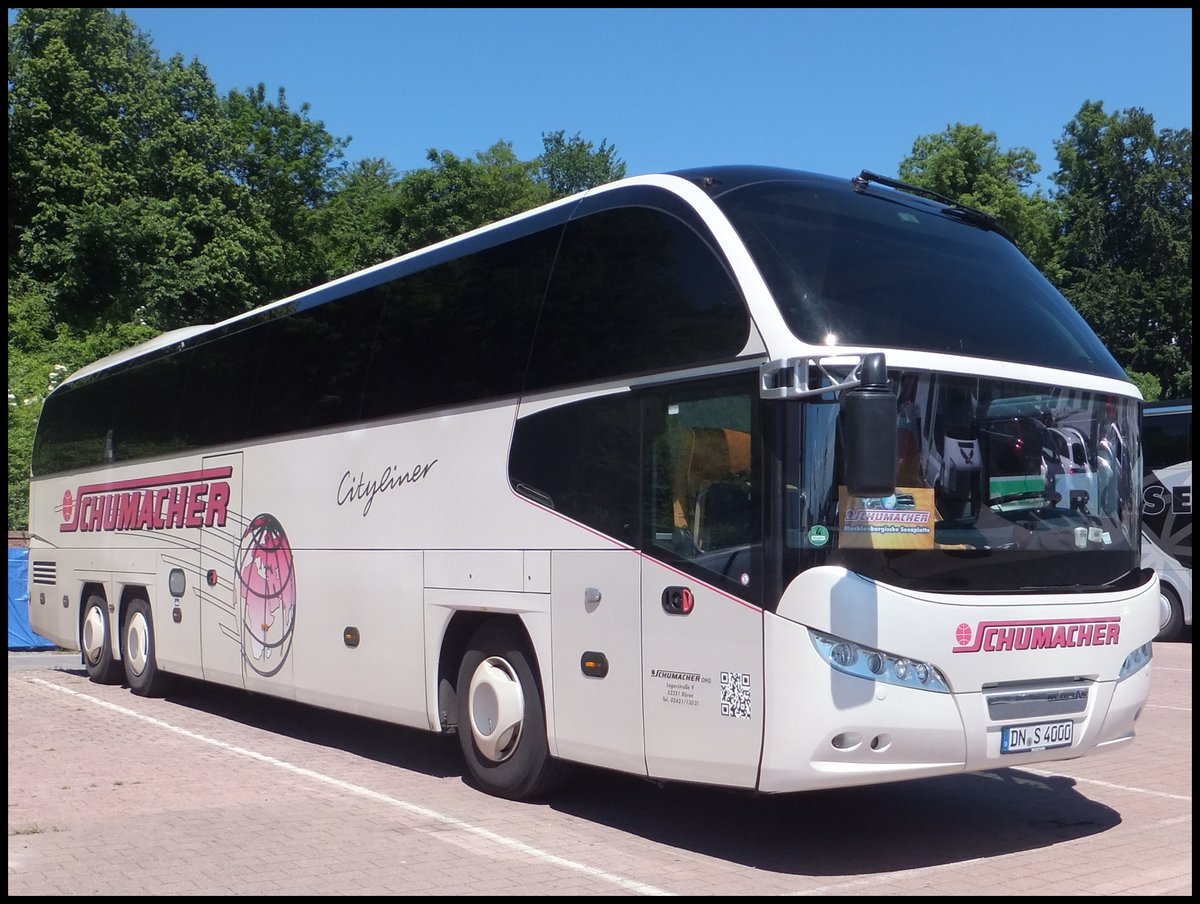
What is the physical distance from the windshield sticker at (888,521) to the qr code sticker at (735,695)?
0.91 m

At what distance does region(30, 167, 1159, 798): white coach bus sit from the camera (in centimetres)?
664

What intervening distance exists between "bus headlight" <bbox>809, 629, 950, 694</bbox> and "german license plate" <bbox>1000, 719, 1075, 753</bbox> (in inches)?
22.1

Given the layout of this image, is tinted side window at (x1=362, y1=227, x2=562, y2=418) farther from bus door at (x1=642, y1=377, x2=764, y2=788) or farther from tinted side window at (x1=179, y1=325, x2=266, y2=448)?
tinted side window at (x1=179, y1=325, x2=266, y2=448)

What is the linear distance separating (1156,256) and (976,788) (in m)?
41.8

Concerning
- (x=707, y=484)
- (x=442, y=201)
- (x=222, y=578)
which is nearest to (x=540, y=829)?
(x=707, y=484)

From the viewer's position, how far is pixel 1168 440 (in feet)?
72.8

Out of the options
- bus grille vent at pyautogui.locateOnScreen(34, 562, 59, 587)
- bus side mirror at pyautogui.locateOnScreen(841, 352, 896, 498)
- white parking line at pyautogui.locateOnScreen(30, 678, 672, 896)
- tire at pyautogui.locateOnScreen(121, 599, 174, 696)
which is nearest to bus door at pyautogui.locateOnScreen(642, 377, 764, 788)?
bus side mirror at pyautogui.locateOnScreen(841, 352, 896, 498)

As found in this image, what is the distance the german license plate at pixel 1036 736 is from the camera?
6930mm

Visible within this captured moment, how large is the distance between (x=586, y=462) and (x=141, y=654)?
344 inches

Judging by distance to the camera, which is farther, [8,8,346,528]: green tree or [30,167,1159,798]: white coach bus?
[8,8,346,528]: green tree

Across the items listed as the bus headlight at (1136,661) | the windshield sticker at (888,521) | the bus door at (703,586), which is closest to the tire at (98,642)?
the bus door at (703,586)

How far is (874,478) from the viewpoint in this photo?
20.6 feet

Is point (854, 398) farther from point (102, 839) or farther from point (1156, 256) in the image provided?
point (1156, 256)

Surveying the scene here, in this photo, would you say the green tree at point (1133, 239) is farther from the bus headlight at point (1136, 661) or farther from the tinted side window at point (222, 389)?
the bus headlight at point (1136, 661)
